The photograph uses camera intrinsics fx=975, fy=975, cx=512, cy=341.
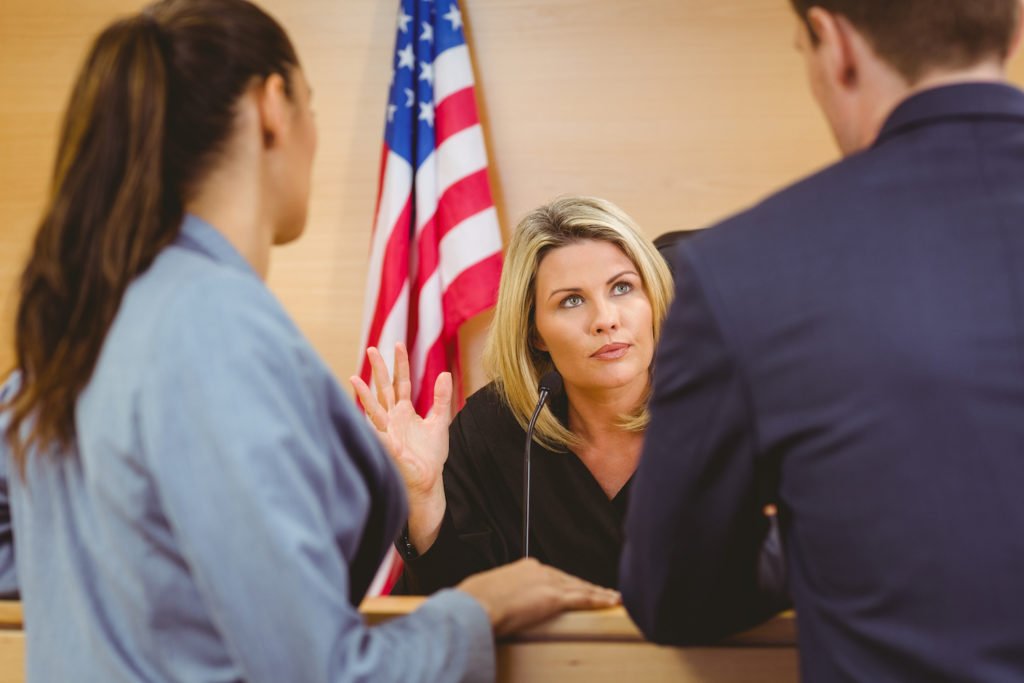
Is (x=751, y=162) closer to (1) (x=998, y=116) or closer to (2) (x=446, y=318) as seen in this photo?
(2) (x=446, y=318)

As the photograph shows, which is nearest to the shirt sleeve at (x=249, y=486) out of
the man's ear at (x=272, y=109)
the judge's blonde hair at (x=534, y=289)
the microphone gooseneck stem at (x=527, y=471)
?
the man's ear at (x=272, y=109)

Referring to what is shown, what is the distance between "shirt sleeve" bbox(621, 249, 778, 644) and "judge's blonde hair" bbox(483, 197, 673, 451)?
3.98 ft

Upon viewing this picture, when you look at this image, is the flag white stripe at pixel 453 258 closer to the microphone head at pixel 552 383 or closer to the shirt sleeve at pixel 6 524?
the microphone head at pixel 552 383

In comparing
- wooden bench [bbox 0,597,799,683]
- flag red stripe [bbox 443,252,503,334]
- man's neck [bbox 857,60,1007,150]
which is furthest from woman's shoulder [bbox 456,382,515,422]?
man's neck [bbox 857,60,1007,150]

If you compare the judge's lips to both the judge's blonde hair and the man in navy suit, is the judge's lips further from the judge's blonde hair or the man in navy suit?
the man in navy suit

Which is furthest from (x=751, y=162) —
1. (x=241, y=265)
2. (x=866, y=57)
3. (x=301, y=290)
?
(x=241, y=265)

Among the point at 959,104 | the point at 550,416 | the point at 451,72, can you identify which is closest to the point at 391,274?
the point at 451,72

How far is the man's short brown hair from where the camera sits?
89 cm

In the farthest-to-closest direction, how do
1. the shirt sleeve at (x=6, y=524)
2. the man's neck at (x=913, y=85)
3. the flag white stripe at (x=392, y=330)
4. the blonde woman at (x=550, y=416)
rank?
the flag white stripe at (x=392, y=330) → the blonde woman at (x=550, y=416) → the shirt sleeve at (x=6, y=524) → the man's neck at (x=913, y=85)

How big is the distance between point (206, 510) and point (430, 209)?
2283 millimetres

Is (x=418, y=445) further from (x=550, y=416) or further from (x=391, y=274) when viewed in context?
(x=391, y=274)

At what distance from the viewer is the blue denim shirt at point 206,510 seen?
81 centimetres

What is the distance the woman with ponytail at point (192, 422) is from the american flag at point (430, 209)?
192 centimetres

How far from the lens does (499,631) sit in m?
1.04
